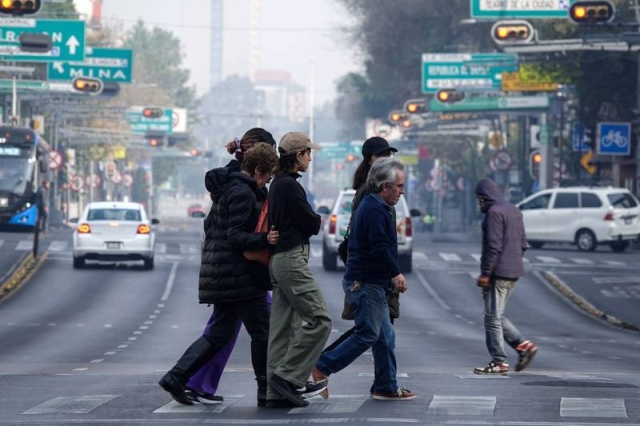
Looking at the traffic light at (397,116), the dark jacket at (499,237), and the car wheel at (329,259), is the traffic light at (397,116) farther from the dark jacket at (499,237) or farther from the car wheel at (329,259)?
the dark jacket at (499,237)

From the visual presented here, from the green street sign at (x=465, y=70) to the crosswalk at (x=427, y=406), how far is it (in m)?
45.6

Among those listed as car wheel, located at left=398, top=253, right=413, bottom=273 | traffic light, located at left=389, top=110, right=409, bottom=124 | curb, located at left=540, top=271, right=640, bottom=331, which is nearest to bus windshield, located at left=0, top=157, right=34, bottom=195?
traffic light, located at left=389, top=110, right=409, bottom=124

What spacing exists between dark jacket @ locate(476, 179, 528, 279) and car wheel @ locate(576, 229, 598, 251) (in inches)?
1229

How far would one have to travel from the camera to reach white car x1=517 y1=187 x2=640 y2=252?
45.4 metres

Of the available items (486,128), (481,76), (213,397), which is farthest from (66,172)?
(213,397)

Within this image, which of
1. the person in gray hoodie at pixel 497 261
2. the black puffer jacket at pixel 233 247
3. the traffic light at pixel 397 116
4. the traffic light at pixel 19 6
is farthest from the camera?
the traffic light at pixel 397 116

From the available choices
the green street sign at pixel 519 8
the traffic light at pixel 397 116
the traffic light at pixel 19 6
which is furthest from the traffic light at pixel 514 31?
the traffic light at pixel 397 116

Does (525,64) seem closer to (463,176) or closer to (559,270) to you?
(559,270)

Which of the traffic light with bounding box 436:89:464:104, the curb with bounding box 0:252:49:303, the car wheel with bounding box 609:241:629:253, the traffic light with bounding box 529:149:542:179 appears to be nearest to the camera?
the curb with bounding box 0:252:49:303

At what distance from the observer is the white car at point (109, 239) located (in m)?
37.6

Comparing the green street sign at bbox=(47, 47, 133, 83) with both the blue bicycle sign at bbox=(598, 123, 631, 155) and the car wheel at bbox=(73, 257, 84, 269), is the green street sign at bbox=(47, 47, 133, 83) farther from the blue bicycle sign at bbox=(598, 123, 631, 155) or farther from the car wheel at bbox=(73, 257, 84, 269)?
the car wheel at bbox=(73, 257, 84, 269)

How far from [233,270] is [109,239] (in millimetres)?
26619

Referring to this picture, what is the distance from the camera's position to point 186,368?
11500mm

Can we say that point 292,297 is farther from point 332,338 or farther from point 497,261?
point 332,338
